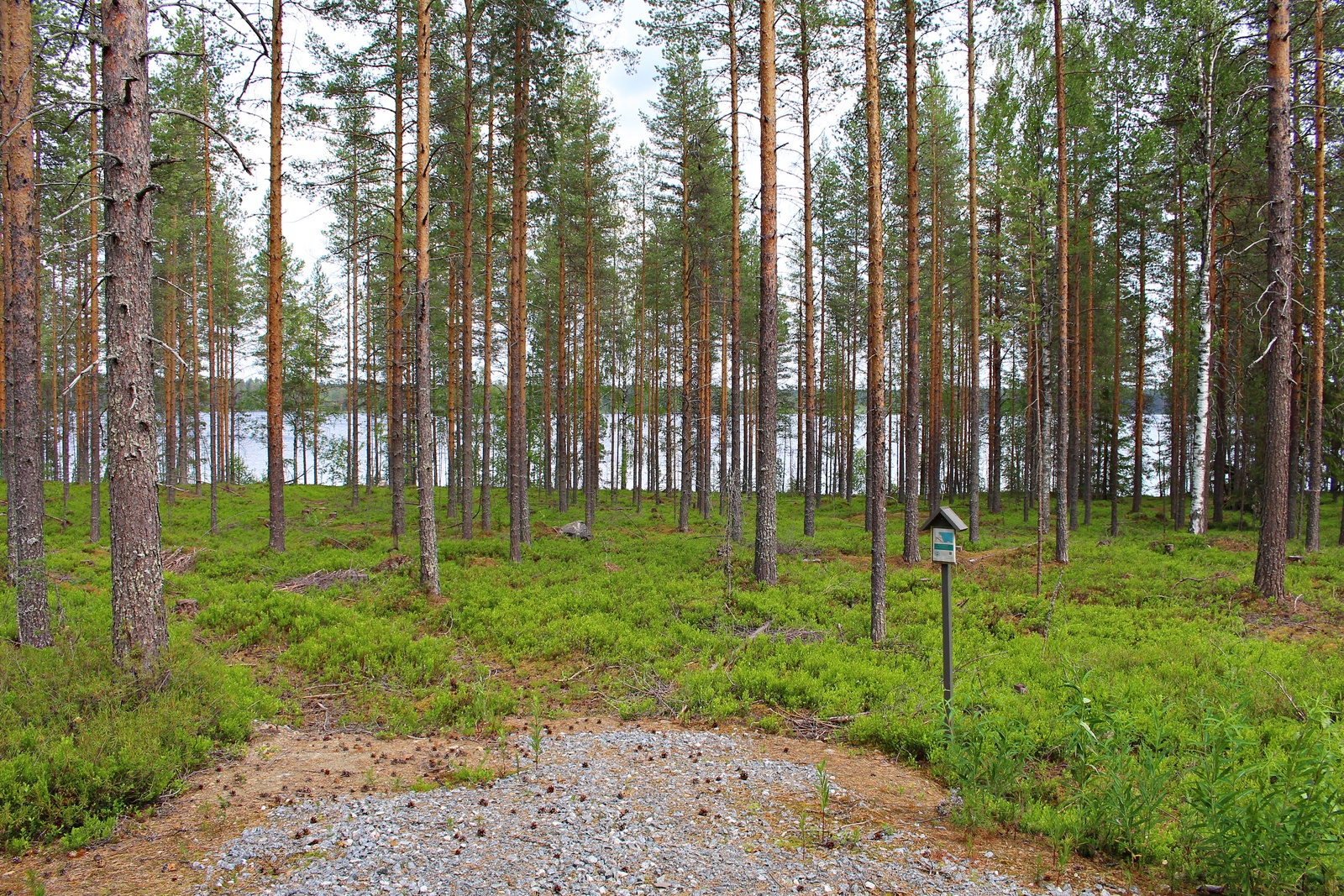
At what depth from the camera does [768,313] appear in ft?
34.4

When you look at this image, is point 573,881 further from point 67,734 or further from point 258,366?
point 258,366

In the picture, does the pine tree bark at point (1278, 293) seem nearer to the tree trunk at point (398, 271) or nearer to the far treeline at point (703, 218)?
the far treeline at point (703, 218)

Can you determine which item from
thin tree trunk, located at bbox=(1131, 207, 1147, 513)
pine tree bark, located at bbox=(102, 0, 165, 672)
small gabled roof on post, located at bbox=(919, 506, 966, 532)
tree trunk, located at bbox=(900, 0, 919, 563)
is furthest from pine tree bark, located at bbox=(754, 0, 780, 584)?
thin tree trunk, located at bbox=(1131, 207, 1147, 513)

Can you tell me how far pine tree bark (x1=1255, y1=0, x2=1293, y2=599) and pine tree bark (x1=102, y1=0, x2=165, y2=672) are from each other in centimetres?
1379

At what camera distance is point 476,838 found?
3924 millimetres

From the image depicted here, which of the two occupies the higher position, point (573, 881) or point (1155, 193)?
point (1155, 193)

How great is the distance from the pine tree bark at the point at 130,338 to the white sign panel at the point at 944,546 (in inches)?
275

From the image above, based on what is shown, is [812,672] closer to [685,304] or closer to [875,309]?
[875,309]

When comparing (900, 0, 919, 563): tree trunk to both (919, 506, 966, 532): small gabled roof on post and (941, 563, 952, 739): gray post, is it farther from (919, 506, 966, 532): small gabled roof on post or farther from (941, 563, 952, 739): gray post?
(941, 563, 952, 739): gray post

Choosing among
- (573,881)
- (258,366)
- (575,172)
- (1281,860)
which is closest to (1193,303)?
(575,172)

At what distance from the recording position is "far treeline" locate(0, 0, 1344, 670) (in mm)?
6668

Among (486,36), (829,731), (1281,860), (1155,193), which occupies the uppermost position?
(486,36)

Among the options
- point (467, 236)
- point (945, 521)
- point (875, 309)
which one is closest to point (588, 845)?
point (945, 521)

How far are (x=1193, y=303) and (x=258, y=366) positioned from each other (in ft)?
138
